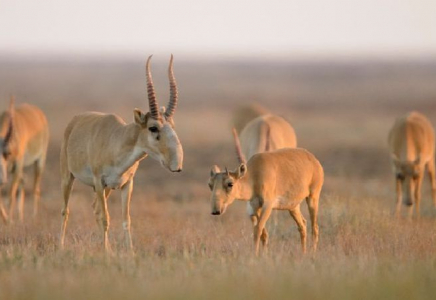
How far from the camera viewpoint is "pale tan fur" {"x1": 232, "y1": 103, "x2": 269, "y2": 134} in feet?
70.2

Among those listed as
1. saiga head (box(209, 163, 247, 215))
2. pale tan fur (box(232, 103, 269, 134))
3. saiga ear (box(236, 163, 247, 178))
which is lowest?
saiga head (box(209, 163, 247, 215))

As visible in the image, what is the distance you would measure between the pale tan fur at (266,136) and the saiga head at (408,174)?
242 centimetres

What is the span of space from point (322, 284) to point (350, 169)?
706 inches

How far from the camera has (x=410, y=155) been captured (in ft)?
62.8

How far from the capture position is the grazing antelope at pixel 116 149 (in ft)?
38.8

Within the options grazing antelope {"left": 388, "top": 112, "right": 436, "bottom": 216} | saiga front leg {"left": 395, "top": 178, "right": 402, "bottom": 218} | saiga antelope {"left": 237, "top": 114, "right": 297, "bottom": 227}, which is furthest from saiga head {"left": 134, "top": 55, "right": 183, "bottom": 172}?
grazing antelope {"left": 388, "top": 112, "right": 436, "bottom": 216}

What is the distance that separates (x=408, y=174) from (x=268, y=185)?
7.37 meters

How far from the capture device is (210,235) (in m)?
14.1

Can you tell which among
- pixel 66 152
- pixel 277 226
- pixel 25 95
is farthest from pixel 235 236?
pixel 25 95

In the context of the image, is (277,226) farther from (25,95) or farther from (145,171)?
(25,95)

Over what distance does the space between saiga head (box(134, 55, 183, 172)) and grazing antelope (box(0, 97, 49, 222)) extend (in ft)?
16.7

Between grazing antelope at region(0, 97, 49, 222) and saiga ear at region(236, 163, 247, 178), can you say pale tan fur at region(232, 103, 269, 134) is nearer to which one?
grazing antelope at region(0, 97, 49, 222)

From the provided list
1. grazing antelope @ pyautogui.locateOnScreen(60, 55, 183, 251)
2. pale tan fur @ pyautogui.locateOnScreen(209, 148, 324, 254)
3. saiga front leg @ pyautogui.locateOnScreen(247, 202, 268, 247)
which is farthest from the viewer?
saiga front leg @ pyautogui.locateOnScreen(247, 202, 268, 247)

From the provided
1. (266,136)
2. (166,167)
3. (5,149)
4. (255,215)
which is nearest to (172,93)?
(166,167)
